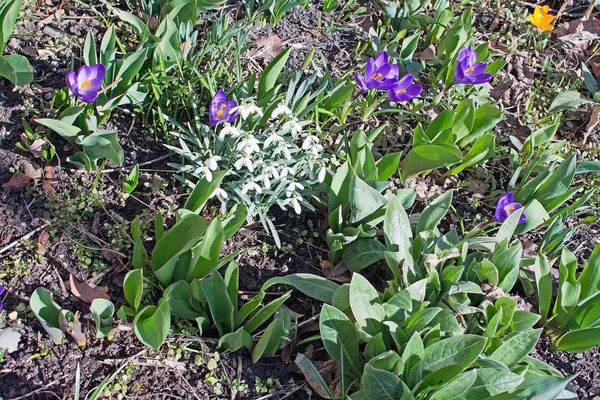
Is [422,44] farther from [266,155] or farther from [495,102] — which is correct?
[266,155]

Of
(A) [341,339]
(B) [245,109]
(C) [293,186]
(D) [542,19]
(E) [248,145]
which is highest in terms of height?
(D) [542,19]

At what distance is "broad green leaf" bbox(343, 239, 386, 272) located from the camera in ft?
7.54

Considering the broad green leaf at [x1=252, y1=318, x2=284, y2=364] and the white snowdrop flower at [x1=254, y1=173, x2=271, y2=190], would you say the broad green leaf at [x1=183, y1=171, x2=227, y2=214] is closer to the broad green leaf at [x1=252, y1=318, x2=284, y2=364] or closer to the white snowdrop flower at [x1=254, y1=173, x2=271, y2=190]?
the white snowdrop flower at [x1=254, y1=173, x2=271, y2=190]

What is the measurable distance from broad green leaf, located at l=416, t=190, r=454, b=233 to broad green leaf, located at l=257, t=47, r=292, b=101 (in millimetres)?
798

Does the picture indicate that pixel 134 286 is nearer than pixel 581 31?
Yes

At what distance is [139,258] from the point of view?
2078 mm

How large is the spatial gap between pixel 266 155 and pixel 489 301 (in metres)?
0.97

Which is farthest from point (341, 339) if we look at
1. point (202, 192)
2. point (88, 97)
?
point (88, 97)

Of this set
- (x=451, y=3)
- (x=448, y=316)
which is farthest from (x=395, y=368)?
(x=451, y=3)

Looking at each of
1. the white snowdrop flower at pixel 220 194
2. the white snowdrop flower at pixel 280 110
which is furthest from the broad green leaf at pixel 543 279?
the white snowdrop flower at pixel 220 194

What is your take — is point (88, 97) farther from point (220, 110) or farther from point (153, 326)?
point (153, 326)

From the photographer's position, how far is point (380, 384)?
1.81 meters

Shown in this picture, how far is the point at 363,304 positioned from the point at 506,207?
32.5 inches

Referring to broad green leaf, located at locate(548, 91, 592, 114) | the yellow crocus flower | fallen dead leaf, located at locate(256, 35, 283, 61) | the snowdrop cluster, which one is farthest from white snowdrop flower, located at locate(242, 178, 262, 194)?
the yellow crocus flower
